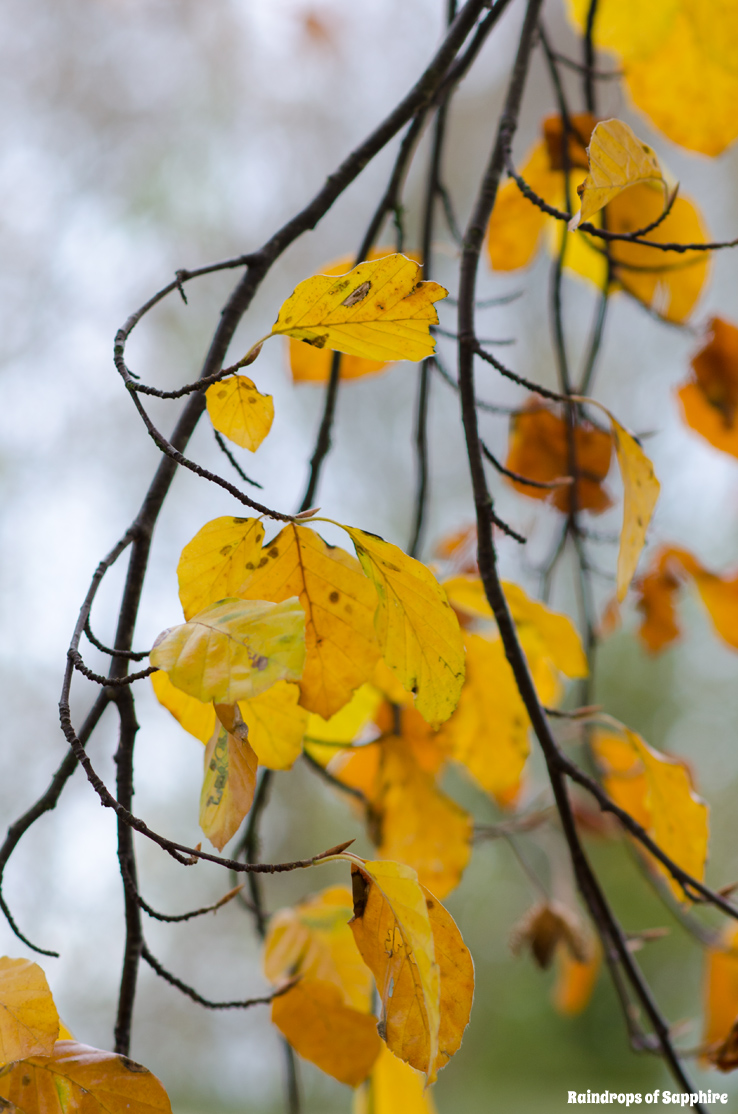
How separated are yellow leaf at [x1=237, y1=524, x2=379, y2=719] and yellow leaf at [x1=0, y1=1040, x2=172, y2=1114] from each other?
3.3 inches

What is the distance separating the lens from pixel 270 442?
1.90 m

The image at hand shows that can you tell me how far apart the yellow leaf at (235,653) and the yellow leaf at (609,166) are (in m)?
0.10

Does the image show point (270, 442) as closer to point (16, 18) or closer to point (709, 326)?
point (16, 18)

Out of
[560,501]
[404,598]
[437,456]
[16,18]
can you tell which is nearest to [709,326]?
[560,501]

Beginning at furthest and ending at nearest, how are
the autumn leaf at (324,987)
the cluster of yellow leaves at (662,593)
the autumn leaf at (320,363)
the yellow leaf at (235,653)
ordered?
1. the cluster of yellow leaves at (662,593)
2. the autumn leaf at (320,363)
3. the autumn leaf at (324,987)
4. the yellow leaf at (235,653)

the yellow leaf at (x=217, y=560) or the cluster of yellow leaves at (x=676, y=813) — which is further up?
the yellow leaf at (x=217, y=560)

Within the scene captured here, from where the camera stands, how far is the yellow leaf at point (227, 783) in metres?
0.13

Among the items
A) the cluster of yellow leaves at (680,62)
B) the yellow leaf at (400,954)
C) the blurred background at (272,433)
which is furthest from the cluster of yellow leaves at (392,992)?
the blurred background at (272,433)

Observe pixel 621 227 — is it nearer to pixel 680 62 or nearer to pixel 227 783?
pixel 680 62

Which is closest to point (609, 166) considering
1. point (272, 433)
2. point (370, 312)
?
point (370, 312)

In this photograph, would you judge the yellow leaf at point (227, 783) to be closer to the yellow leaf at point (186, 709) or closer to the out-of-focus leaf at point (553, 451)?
the yellow leaf at point (186, 709)

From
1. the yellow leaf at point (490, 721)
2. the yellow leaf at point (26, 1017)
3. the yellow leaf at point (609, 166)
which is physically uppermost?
the yellow leaf at point (609, 166)

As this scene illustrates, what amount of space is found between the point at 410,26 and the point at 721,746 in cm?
217

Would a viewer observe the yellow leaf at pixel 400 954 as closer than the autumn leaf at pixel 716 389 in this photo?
Yes
